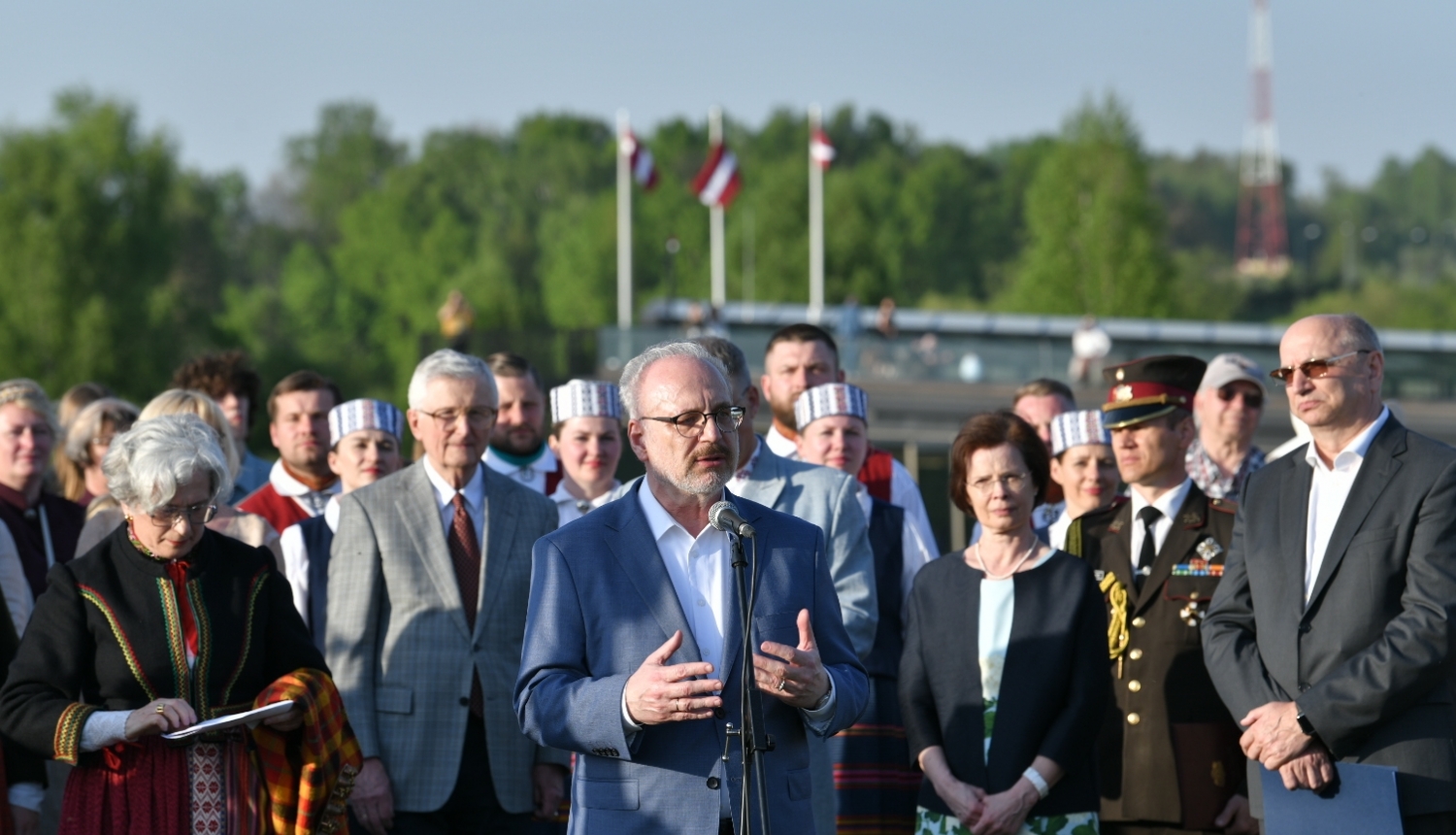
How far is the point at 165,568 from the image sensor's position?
212 inches

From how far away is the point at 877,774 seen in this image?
686 cm

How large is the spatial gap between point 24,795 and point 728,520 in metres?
2.87

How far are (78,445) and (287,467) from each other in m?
0.95

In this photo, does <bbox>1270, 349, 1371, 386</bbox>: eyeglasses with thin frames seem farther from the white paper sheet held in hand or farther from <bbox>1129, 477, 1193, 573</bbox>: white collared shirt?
the white paper sheet held in hand

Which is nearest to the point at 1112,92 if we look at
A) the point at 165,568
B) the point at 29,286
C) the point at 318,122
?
the point at 29,286

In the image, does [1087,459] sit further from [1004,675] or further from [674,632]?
[674,632]

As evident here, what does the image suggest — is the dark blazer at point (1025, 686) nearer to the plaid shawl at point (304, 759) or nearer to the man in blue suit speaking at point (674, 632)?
the man in blue suit speaking at point (674, 632)

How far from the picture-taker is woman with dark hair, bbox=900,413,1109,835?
6.03m

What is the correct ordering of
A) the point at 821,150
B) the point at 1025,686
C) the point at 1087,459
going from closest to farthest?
the point at 1025,686, the point at 1087,459, the point at 821,150

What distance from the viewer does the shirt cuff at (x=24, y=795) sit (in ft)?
18.8

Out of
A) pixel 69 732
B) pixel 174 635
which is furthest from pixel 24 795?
pixel 174 635

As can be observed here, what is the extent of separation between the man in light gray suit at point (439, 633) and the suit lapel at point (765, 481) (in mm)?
811

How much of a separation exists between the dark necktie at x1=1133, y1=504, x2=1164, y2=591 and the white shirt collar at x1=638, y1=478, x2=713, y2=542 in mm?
2524

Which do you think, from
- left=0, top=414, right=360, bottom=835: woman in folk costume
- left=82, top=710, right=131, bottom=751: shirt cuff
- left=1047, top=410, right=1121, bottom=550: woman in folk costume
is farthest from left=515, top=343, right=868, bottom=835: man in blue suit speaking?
left=1047, top=410, right=1121, bottom=550: woman in folk costume
